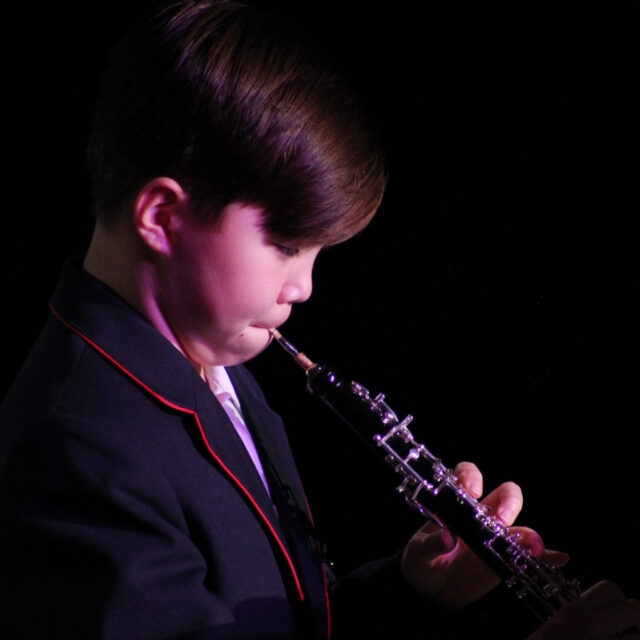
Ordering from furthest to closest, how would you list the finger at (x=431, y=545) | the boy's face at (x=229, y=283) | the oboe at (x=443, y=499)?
the finger at (x=431, y=545) → the oboe at (x=443, y=499) → the boy's face at (x=229, y=283)

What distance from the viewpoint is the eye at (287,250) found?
0.79 meters

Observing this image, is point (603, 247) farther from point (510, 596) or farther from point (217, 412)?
point (217, 412)

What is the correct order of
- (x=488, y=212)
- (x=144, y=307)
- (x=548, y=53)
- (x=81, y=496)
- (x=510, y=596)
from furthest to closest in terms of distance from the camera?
1. (x=488, y=212)
2. (x=548, y=53)
3. (x=510, y=596)
4. (x=144, y=307)
5. (x=81, y=496)

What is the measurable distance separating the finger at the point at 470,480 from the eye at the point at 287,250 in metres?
0.41

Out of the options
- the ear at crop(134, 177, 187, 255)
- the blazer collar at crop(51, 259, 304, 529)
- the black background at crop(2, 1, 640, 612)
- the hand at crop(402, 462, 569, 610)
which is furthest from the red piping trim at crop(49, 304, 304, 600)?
the black background at crop(2, 1, 640, 612)

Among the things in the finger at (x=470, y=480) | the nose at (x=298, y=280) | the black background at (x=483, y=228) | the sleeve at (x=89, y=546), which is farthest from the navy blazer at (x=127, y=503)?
the black background at (x=483, y=228)

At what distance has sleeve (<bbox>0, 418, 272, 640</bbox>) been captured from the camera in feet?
2.14

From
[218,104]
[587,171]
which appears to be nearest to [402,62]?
[587,171]

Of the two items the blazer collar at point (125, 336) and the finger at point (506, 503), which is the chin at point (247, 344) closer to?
the blazer collar at point (125, 336)

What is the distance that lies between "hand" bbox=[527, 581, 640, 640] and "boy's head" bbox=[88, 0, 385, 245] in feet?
1.75

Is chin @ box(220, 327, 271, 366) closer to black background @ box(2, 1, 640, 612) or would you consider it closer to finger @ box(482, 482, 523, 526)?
finger @ box(482, 482, 523, 526)

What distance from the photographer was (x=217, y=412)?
2.78 ft

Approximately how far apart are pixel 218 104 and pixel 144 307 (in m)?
0.25

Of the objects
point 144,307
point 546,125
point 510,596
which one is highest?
point 546,125
